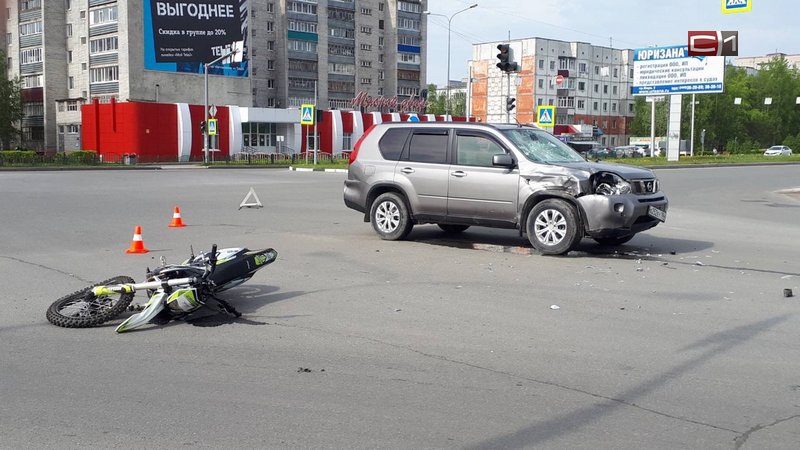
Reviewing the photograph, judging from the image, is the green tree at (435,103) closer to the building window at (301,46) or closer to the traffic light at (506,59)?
the building window at (301,46)

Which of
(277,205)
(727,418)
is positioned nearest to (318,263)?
(727,418)

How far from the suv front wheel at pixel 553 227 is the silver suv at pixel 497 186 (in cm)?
1

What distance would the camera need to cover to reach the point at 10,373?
18.1 feet

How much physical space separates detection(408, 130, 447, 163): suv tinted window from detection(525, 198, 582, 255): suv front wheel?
187 centimetres

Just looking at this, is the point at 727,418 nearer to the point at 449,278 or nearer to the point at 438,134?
the point at 449,278

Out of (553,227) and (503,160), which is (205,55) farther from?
(553,227)

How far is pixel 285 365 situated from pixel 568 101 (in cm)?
11356

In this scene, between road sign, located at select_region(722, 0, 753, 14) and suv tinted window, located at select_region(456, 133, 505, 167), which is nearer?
suv tinted window, located at select_region(456, 133, 505, 167)

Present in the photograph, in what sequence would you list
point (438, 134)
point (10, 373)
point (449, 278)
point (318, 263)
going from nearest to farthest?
1. point (10, 373)
2. point (449, 278)
3. point (318, 263)
4. point (438, 134)

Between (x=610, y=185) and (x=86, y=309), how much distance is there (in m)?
7.35

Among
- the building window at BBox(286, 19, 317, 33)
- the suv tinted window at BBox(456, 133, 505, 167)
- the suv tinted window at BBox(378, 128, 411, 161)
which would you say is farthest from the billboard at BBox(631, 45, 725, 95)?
the building window at BBox(286, 19, 317, 33)

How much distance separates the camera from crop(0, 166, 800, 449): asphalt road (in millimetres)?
4453

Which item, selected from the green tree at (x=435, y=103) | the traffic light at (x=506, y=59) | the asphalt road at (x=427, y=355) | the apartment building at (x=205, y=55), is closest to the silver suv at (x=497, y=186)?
the asphalt road at (x=427, y=355)

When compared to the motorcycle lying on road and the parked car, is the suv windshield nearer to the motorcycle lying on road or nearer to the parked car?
the motorcycle lying on road
